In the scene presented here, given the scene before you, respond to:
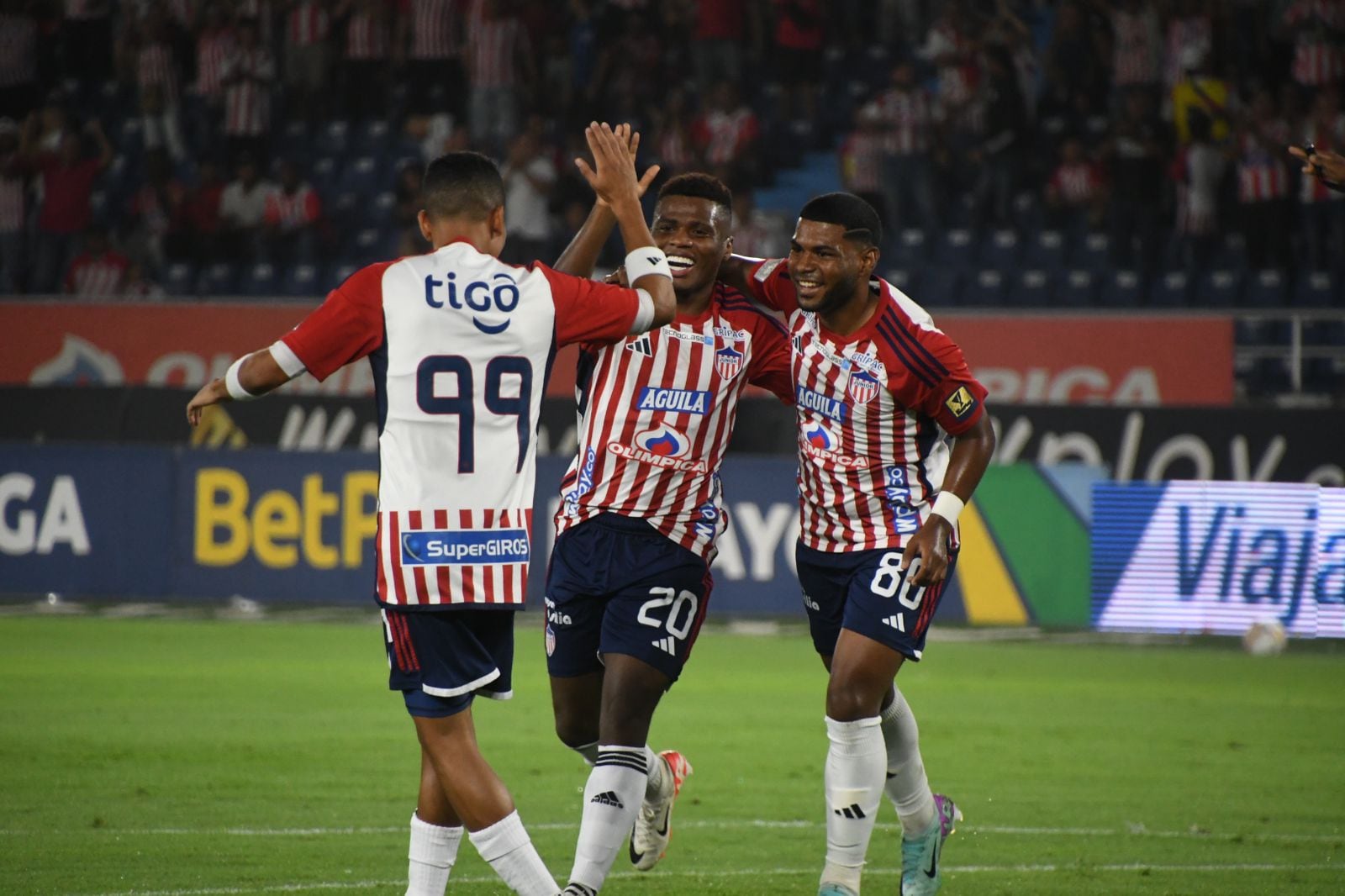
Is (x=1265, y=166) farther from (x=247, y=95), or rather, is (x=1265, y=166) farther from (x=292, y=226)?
(x=247, y=95)

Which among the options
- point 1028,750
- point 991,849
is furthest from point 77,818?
point 1028,750

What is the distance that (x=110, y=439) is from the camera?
55.5 feet

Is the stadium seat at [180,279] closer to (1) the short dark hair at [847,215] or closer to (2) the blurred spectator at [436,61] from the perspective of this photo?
(2) the blurred spectator at [436,61]

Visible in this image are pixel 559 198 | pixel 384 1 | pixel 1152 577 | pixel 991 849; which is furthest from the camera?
pixel 384 1

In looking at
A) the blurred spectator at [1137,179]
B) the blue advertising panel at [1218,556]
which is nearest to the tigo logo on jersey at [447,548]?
the blue advertising panel at [1218,556]

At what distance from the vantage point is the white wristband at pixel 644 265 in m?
5.60

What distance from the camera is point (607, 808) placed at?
19.1 ft

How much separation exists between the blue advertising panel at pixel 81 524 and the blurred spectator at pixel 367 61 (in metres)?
7.97

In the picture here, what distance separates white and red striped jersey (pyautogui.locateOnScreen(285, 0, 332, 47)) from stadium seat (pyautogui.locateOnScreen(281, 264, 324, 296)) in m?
3.74

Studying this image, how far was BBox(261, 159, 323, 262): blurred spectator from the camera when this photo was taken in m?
20.8

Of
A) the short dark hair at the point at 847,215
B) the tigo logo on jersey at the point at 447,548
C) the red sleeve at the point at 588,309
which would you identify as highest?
the short dark hair at the point at 847,215

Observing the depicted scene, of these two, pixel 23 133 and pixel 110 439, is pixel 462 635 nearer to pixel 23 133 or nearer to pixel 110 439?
pixel 110 439

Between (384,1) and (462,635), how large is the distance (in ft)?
61.6

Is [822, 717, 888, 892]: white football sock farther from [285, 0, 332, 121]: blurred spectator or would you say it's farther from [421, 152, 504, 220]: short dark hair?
[285, 0, 332, 121]: blurred spectator
